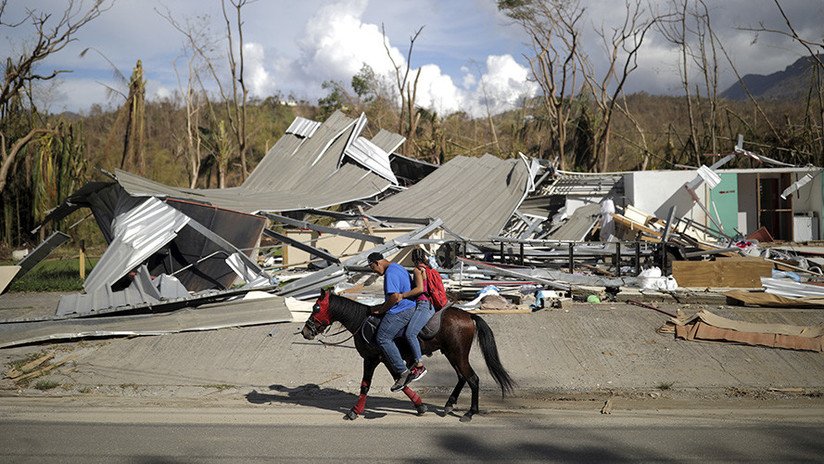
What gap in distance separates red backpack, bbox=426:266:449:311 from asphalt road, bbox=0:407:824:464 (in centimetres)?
124

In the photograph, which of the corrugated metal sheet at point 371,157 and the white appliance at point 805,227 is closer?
the corrugated metal sheet at point 371,157

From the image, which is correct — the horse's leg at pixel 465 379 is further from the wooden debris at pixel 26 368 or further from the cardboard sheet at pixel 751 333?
the wooden debris at pixel 26 368

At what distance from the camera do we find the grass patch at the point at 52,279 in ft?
59.0

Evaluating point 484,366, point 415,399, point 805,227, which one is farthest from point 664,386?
point 805,227

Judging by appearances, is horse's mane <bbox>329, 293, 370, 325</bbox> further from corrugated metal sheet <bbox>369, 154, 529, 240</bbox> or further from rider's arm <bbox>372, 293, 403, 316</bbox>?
corrugated metal sheet <bbox>369, 154, 529, 240</bbox>

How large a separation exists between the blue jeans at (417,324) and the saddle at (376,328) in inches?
3.6

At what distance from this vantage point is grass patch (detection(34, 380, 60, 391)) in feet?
31.4

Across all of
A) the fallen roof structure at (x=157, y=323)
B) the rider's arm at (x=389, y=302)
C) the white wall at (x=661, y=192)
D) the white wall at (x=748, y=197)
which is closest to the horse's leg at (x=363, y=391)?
the rider's arm at (x=389, y=302)

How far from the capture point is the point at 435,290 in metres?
7.90

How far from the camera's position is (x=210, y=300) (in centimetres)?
1257

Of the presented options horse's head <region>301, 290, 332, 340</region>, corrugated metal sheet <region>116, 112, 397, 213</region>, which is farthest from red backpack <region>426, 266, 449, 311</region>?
corrugated metal sheet <region>116, 112, 397, 213</region>

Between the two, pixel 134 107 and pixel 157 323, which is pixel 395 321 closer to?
pixel 157 323

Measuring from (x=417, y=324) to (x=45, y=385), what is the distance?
17.6 feet

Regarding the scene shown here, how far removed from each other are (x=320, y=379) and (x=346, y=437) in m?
2.80
